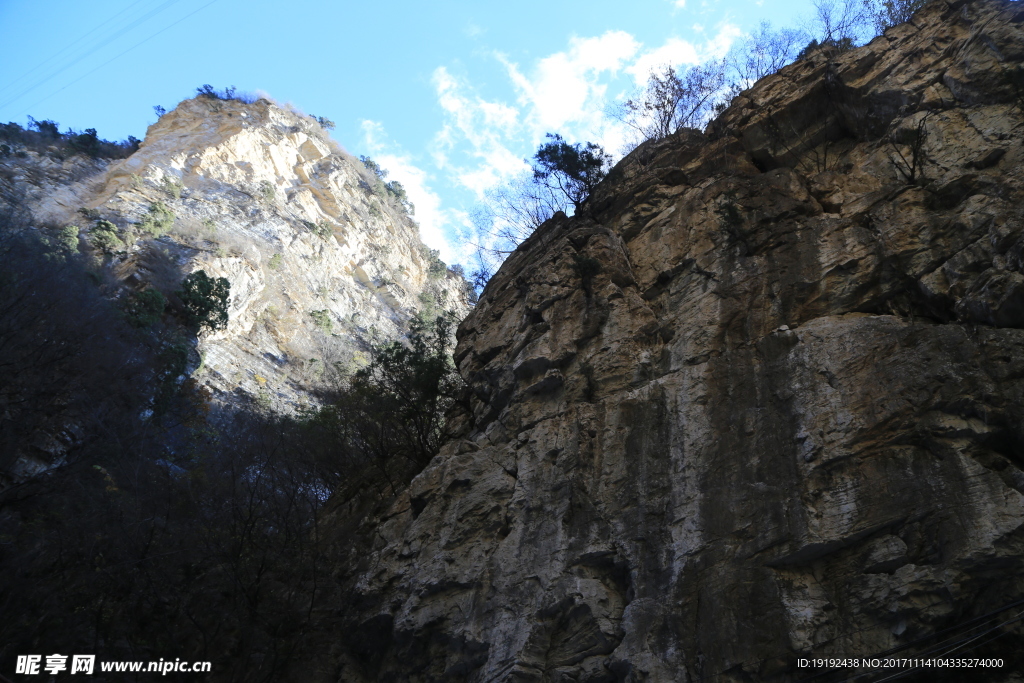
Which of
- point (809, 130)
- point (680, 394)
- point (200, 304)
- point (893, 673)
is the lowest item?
point (893, 673)

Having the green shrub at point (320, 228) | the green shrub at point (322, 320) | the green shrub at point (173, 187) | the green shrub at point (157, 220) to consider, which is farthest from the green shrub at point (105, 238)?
the green shrub at point (320, 228)

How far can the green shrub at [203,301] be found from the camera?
91.2 ft

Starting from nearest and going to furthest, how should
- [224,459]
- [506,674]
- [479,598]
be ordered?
[506,674], [479,598], [224,459]

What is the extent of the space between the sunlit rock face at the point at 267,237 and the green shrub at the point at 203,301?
3.03 ft

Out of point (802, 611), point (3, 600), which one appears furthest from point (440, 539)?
point (3, 600)

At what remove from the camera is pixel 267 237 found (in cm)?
4022

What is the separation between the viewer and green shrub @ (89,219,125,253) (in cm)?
2998

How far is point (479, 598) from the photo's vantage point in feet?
37.0

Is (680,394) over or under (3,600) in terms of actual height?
over

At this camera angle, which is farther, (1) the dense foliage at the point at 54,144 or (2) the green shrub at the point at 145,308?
(1) the dense foliage at the point at 54,144

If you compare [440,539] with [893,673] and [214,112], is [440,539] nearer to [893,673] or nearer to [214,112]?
[893,673]

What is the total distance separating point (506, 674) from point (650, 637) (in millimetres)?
2153

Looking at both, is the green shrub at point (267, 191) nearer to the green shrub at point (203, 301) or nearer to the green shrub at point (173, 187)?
the green shrub at point (173, 187)

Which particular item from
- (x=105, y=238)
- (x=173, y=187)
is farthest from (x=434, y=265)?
(x=105, y=238)
